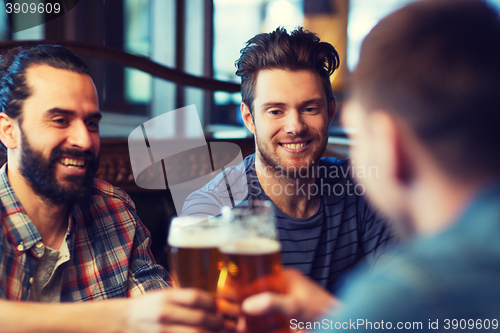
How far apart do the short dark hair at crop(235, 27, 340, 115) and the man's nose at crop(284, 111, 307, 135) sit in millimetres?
164

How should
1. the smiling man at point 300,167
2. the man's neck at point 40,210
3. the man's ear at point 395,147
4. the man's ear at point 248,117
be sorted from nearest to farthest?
the man's ear at point 395,147, the man's neck at point 40,210, the smiling man at point 300,167, the man's ear at point 248,117

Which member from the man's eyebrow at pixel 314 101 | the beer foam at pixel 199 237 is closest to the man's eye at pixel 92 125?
the beer foam at pixel 199 237

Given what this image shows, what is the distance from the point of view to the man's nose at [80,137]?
1073 millimetres

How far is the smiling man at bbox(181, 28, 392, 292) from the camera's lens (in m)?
1.41

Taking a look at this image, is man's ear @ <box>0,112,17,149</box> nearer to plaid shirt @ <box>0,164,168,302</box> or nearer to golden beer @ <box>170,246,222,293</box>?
plaid shirt @ <box>0,164,168,302</box>

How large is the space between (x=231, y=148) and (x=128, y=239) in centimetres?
100

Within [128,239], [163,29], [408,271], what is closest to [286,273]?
[408,271]

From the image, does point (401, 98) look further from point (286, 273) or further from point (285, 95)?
point (285, 95)

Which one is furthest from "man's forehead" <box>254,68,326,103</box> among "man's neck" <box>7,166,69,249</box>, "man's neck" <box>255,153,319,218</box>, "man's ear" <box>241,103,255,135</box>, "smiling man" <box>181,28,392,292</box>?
"man's neck" <box>7,166,69,249</box>

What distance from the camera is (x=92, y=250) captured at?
1.18 meters

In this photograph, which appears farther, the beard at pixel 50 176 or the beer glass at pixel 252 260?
the beard at pixel 50 176

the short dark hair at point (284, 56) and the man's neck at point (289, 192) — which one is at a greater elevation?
Result: the short dark hair at point (284, 56)

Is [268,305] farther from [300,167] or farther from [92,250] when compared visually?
[300,167]

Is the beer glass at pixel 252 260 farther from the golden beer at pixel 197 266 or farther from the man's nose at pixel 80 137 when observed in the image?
the man's nose at pixel 80 137
